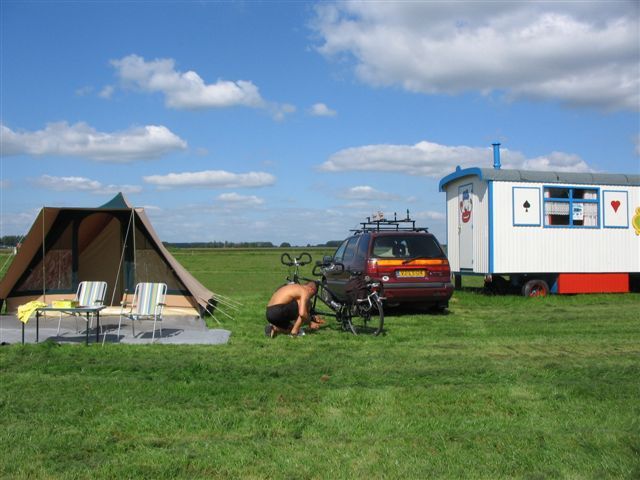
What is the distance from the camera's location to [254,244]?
11094cm

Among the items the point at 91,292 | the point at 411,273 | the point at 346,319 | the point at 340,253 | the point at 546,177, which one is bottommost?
the point at 346,319

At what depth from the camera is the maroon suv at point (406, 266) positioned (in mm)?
11562

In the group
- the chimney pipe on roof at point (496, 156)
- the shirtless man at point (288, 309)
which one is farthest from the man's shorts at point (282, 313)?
A: the chimney pipe on roof at point (496, 156)

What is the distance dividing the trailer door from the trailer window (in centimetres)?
170

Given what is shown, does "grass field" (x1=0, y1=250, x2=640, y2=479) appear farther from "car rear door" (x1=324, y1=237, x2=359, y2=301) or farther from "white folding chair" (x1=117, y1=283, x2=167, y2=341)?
"car rear door" (x1=324, y1=237, x2=359, y2=301)

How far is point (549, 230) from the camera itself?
1562cm

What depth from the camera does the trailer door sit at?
16.2 m

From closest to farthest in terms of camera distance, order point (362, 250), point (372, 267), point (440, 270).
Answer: point (372, 267) → point (440, 270) → point (362, 250)

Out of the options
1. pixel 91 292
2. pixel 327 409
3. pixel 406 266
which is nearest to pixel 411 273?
pixel 406 266

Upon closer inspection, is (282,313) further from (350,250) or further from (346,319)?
(350,250)

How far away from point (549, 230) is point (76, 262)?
1021 centimetres

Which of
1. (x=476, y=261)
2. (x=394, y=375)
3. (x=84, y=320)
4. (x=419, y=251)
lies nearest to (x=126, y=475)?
(x=394, y=375)

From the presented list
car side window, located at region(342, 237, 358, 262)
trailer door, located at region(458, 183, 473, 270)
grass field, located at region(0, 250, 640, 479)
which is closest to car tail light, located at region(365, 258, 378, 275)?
car side window, located at region(342, 237, 358, 262)

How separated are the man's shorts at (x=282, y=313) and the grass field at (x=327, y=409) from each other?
0.42 meters
